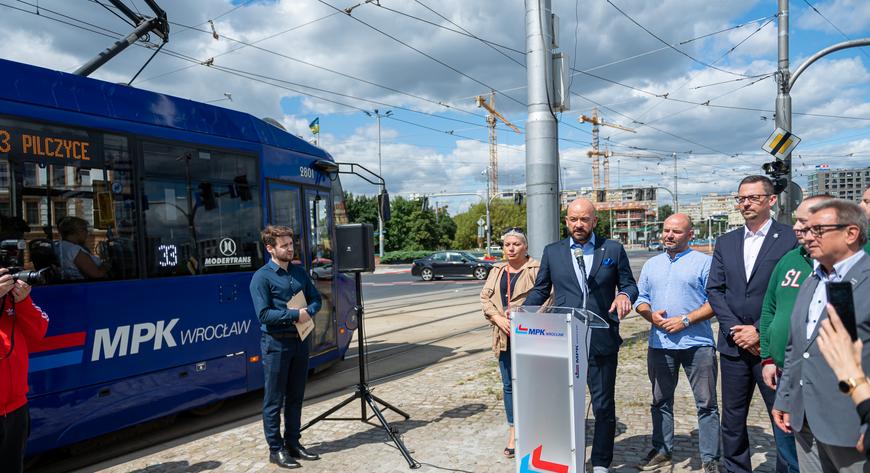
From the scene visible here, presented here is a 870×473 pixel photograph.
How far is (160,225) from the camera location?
5695 millimetres

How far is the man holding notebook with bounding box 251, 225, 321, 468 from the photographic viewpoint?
475cm

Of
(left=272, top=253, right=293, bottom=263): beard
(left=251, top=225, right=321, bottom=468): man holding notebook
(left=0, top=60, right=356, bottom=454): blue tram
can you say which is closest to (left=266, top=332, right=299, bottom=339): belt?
(left=251, top=225, right=321, bottom=468): man holding notebook

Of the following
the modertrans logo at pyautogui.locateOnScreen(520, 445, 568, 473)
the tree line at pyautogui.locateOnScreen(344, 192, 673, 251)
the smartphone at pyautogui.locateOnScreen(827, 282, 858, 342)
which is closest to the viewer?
the smartphone at pyautogui.locateOnScreen(827, 282, 858, 342)

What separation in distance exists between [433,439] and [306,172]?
157 inches

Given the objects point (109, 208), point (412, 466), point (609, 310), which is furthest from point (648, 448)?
point (109, 208)

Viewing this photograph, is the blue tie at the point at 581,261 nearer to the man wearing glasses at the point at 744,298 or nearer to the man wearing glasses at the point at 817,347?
the man wearing glasses at the point at 744,298

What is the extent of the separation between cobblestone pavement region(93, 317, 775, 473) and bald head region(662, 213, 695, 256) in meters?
1.70

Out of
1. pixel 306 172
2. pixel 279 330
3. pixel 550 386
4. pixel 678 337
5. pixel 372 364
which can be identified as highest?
pixel 306 172

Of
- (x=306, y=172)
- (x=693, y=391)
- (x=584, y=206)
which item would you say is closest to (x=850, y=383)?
(x=584, y=206)

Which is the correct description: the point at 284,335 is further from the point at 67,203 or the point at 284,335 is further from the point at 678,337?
the point at 678,337

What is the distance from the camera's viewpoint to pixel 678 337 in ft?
14.7

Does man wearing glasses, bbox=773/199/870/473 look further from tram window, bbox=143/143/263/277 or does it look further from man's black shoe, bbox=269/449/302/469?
tram window, bbox=143/143/263/277

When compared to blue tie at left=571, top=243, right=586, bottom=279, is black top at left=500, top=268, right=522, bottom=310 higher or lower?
lower

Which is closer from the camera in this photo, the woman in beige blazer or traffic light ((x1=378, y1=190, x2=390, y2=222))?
the woman in beige blazer
